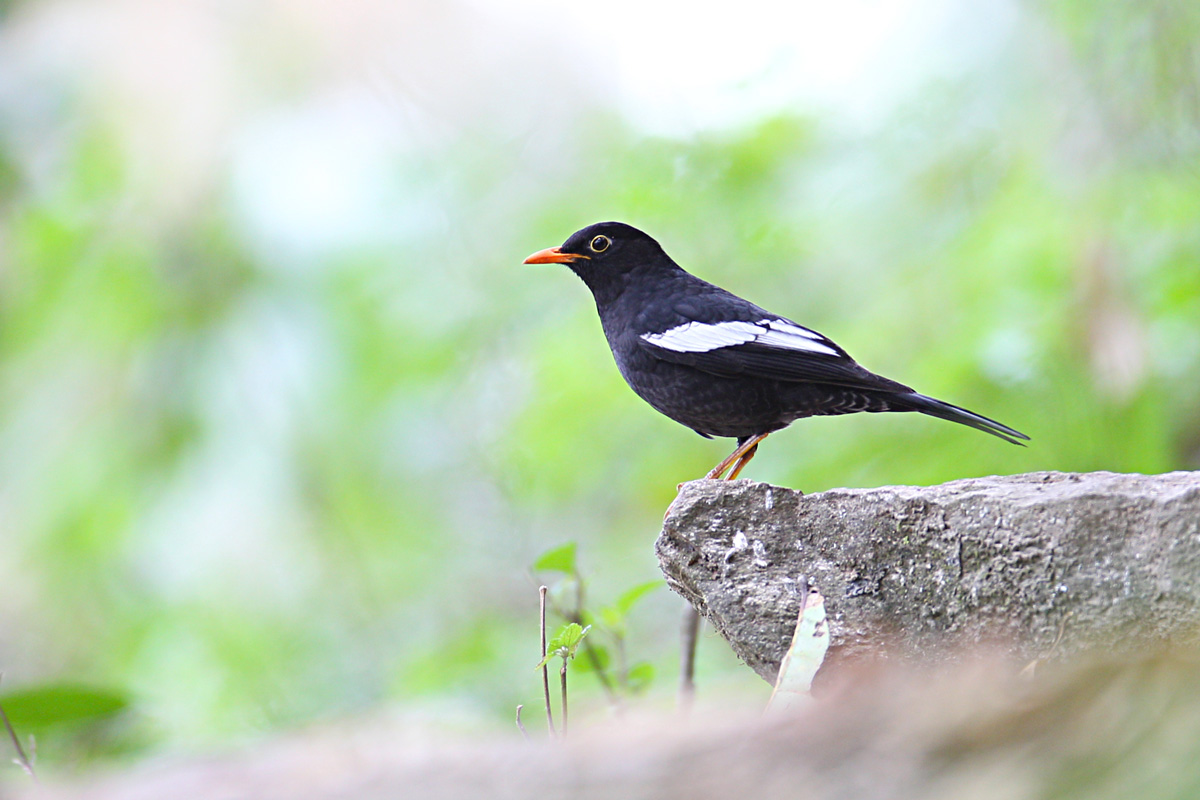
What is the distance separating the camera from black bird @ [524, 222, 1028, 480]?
308 centimetres

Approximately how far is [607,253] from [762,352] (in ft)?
3.27

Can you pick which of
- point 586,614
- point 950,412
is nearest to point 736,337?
point 950,412

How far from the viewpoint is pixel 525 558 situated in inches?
319

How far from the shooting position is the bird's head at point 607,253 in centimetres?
388

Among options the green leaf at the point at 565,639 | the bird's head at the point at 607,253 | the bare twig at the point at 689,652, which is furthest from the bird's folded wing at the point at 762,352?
the green leaf at the point at 565,639

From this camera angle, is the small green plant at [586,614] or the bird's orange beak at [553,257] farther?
the bird's orange beak at [553,257]

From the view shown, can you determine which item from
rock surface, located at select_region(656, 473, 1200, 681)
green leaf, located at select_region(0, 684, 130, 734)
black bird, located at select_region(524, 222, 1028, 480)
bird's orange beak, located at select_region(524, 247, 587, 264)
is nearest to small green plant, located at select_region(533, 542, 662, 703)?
rock surface, located at select_region(656, 473, 1200, 681)

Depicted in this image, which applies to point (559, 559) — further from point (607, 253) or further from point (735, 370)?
point (607, 253)

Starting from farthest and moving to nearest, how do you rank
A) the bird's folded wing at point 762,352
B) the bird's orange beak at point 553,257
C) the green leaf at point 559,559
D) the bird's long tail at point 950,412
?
the bird's orange beak at point 553,257
the bird's folded wing at point 762,352
the bird's long tail at point 950,412
the green leaf at point 559,559

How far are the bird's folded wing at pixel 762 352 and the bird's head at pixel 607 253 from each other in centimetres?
55

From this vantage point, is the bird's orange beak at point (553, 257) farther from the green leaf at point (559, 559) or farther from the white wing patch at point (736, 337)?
the green leaf at point (559, 559)

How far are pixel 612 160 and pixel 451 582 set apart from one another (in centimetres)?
431

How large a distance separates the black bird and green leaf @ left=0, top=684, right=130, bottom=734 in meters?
2.40

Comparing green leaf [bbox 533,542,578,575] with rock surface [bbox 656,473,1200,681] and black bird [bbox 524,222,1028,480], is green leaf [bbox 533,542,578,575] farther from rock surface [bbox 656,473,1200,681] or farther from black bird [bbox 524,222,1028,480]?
black bird [bbox 524,222,1028,480]
